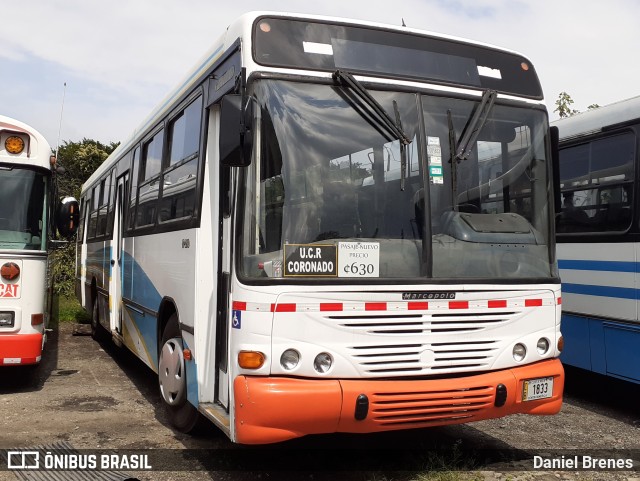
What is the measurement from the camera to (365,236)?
14.5 feet

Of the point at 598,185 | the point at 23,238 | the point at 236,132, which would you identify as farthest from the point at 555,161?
the point at 23,238

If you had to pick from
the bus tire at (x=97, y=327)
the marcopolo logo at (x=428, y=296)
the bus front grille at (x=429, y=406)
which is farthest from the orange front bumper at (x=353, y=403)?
the bus tire at (x=97, y=327)

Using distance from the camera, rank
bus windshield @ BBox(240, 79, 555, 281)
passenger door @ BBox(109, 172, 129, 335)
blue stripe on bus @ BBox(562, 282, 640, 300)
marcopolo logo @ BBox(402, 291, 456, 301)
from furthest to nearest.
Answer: passenger door @ BBox(109, 172, 129, 335) < blue stripe on bus @ BBox(562, 282, 640, 300) < marcopolo logo @ BBox(402, 291, 456, 301) < bus windshield @ BBox(240, 79, 555, 281)

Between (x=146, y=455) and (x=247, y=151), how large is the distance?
265 cm

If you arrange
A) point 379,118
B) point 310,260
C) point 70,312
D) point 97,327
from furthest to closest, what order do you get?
point 70,312 < point 97,327 < point 379,118 < point 310,260

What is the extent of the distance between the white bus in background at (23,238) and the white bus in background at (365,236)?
2.62 metres

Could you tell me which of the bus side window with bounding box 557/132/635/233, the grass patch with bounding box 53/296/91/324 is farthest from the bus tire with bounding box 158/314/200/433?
the grass patch with bounding box 53/296/91/324

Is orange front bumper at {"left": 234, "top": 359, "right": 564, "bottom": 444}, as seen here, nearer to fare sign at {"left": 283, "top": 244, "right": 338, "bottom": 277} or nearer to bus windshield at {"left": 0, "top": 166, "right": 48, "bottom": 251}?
fare sign at {"left": 283, "top": 244, "right": 338, "bottom": 277}

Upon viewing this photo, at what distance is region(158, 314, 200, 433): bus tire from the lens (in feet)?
18.1

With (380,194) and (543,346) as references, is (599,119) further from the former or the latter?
(380,194)

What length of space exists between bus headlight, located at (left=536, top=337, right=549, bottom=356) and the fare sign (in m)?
1.71

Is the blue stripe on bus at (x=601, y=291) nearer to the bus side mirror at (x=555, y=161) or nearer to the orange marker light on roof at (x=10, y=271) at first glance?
the bus side mirror at (x=555, y=161)

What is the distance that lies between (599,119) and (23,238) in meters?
6.34

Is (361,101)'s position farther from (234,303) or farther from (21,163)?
(21,163)
